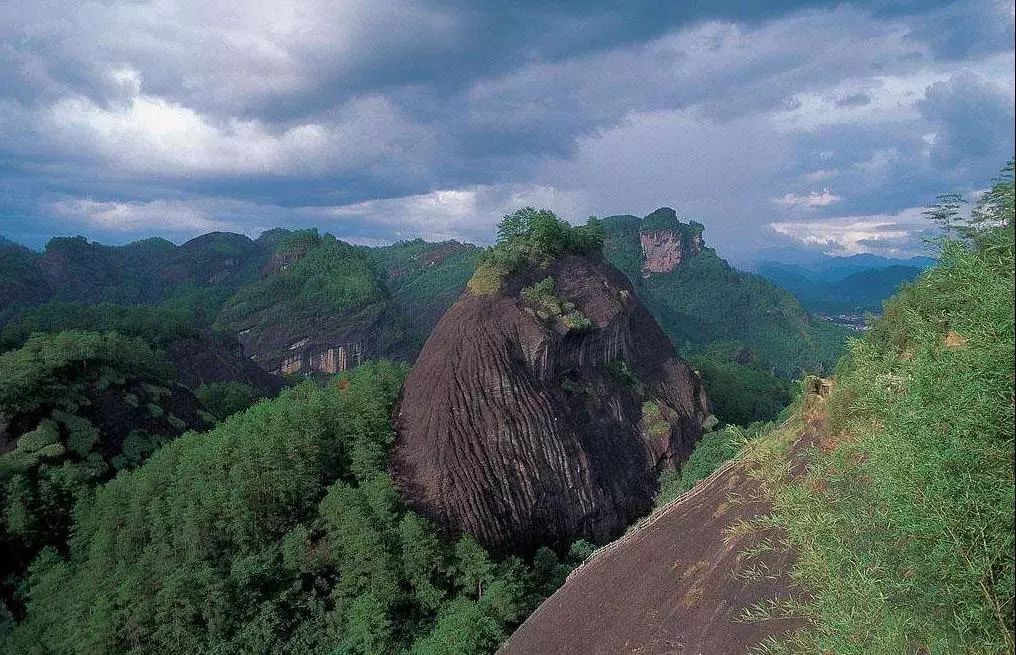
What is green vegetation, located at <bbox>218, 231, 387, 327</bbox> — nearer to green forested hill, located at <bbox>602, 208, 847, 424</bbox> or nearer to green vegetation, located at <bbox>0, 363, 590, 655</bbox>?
green forested hill, located at <bbox>602, 208, 847, 424</bbox>

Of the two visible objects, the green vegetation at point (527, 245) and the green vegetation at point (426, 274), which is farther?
the green vegetation at point (426, 274)

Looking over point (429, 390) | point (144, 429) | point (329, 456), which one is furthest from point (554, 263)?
point (144, 429)

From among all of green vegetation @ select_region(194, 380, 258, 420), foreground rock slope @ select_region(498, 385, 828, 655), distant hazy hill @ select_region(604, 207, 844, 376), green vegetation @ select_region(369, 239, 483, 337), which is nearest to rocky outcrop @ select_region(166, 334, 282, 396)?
green vegetation @ select_region(194, 380, 258, 420)

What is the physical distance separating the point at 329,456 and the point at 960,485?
20.5 metres

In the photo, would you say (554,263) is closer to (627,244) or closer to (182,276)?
(627,244)

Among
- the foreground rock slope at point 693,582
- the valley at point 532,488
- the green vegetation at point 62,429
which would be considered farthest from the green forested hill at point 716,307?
the green vegetation at point 62,429

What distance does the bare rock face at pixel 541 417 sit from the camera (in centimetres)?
2245

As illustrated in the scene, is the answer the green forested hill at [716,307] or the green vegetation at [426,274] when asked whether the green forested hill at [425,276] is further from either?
the green forested hill at [716,307]

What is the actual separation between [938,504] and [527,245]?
89.0 feet

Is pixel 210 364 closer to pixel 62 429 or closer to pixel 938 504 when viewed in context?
pixel 62 429

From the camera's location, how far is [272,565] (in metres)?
18.9

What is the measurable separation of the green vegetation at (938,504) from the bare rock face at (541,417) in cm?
1643

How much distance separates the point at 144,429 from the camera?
27.4 meters

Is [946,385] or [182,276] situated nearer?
[946,385]
